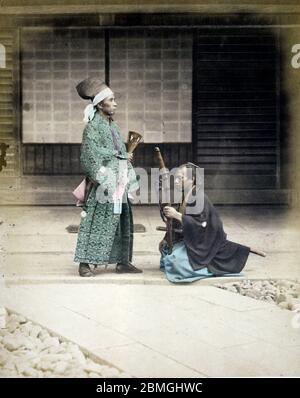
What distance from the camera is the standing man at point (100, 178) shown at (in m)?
6.08

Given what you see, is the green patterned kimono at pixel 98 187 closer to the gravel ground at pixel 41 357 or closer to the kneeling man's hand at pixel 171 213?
the kneeling man's hand at pixel 171 213

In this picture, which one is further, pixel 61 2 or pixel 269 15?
pixel 269 15

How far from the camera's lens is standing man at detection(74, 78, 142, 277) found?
608 centimetres

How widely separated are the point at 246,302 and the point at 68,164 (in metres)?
5.67

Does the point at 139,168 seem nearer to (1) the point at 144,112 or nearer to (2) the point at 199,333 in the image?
(1) the point at 144,112

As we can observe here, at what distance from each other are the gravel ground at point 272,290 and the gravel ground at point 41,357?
1899 millimetres

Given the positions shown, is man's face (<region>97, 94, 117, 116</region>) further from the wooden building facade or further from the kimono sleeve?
the wooden building facade

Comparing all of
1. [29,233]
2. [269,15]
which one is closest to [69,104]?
[29,233]

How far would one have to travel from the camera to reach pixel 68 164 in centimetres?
1053

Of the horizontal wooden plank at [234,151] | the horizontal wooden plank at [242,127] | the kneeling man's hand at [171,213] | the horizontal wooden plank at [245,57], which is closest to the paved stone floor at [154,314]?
the kneeling man's hand at [171,213]

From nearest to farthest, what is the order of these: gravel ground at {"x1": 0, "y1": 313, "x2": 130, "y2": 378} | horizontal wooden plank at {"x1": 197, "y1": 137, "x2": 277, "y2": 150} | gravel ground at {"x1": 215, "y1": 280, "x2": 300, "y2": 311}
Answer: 1. gravel ground at {"x1": 0, "y1": 313, "x2": 130, "y2": 378}
2. gravel ground at {"x1": 215, "y1": 280, "x2": 300, "y2": 311}
3. horizontal wooden plank at {"x1": 197, "y1": 137, "x2": 277, "y2": 150}

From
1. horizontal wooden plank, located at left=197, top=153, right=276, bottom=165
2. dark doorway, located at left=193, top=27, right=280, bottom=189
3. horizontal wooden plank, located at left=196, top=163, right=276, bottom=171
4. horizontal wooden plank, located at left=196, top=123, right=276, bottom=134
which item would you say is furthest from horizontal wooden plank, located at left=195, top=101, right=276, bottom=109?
horizontal wooden plank, located at left=196, top=163, right=276, bottom=171

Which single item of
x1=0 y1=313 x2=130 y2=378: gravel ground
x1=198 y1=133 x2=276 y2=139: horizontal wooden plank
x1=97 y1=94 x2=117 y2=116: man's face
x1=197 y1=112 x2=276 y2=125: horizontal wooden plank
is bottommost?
x1=0 y1=313 x2=130 y2=378: gravel ground

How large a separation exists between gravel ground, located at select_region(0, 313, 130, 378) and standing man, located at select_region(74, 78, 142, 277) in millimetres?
1293
